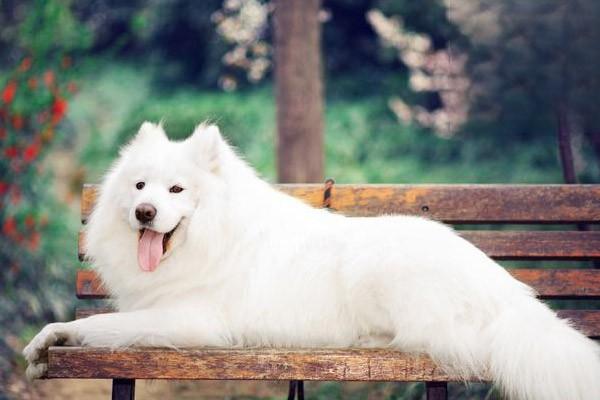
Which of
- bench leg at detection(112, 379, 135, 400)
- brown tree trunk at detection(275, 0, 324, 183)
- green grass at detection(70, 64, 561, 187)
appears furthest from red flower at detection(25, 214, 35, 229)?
bench leg at detection(112, 379, 135, 400)

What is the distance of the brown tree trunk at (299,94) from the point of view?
6.43 meters

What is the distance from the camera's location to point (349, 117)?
33.0ft

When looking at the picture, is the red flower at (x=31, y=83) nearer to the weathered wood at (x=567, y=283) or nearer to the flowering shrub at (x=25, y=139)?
the flowering shrub at (x=25, y=139)

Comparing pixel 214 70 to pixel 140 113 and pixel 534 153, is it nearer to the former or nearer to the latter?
pixel 140 113

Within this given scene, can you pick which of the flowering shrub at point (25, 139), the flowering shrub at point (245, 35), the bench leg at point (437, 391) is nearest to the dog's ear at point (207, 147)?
the bench leg at point (437, 391)

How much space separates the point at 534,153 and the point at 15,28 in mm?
5513

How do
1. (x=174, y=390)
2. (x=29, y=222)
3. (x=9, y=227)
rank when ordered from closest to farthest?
(x=174, y=390) < (x=9, y=227) < (x=29, y=222)

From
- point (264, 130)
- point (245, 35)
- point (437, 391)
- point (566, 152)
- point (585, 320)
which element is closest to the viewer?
point (437, 391)

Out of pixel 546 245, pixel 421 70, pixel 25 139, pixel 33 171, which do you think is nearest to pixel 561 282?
pixel 546 245

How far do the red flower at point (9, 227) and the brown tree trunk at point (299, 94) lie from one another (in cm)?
238

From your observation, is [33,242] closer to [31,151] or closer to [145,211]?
[31,151]

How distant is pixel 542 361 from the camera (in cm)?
270

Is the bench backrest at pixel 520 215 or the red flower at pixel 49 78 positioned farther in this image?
the red flower at pixel 49 78

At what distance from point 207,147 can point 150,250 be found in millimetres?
510
